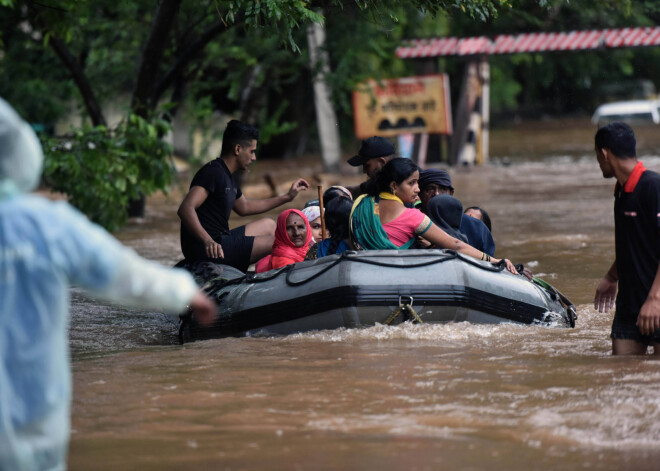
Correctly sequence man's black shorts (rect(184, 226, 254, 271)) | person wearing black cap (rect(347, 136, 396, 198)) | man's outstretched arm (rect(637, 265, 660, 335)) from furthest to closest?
man's black shorts (rect(184, 226, 254, 271)), person wearing black cap (rect(347, 136, 396, 198)), man's outstretched arm (rect(637, 265, 660, 335))

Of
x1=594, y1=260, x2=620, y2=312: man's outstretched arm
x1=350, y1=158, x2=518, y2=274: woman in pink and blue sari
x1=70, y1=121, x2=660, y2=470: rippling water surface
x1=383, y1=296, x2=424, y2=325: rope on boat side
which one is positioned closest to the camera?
x1=70, y1=121, x2=660, y2=470: rippling water surface

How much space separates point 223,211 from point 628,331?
369 centimetres

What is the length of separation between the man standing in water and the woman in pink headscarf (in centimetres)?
301

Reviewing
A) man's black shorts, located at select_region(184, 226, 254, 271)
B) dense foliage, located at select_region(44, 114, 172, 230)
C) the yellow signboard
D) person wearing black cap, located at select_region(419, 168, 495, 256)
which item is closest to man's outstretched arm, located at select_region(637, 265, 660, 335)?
person wearing black cap, located at select_region(419, 168, 495, 256)

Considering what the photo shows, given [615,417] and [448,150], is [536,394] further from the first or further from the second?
[448,150]

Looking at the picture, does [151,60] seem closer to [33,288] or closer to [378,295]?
[378,295]

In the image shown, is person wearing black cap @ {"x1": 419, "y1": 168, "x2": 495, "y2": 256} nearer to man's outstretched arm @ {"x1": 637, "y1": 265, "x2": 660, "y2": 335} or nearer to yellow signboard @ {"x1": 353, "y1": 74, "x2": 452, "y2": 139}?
man's outstretched arm @ {"x1": 637, "y1": 265, "x2": 660, "y2": 335}

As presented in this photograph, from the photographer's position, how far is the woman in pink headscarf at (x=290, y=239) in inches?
315

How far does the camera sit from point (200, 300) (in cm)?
329

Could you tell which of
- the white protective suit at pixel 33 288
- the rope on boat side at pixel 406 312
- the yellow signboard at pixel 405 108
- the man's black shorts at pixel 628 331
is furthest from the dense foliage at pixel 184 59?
the white protective suit at pixel 33 288

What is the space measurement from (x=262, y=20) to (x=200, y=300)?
16.2 ft

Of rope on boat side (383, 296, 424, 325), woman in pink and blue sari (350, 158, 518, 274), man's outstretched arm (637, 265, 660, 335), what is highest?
woman in pink and blue sari (350, 158, 518, 274)

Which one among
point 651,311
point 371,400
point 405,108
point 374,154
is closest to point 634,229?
point 651,311

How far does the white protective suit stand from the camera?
303cm
